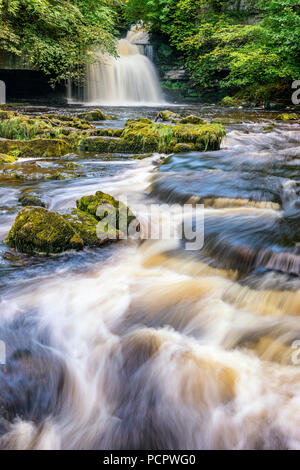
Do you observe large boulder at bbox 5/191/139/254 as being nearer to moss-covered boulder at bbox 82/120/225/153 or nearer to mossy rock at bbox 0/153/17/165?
mossy rock at bbox 0/153/17/165

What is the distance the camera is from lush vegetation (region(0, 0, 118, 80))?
13375 mm

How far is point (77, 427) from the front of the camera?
1728 mm

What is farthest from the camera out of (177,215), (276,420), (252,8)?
(252,8)

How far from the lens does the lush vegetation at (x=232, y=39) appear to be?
1551 centimetres

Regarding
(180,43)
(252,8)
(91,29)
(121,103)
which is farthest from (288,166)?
(180,43)

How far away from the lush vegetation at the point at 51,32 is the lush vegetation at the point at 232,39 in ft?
22.3

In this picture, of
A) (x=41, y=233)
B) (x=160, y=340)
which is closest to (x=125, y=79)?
(x=41, y=233)

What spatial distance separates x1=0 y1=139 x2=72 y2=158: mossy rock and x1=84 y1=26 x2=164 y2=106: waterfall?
14.1 meters

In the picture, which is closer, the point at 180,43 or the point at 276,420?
the point at 276,420

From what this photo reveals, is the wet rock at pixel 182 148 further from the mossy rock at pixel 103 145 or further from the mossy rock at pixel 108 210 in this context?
the mossy rock at pixel 108 210

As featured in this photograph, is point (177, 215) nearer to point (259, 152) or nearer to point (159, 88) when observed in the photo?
point (259, 152)

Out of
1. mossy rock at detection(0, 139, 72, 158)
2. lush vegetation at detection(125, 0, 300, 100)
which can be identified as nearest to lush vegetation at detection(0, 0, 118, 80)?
lush vegetation at detection(125, 0, 300, 100)

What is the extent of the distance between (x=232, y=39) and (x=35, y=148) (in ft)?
52.3

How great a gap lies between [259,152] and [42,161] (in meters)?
4.72
